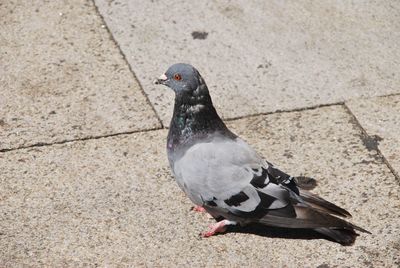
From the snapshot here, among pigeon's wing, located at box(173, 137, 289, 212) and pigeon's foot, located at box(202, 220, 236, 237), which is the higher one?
pigeon's wing, located at box(173, 137, 289, 212)

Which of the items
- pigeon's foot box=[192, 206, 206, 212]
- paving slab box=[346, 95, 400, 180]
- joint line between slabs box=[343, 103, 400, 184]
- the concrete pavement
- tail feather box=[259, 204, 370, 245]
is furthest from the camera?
paving slab box=[346, 95, 400, 180]

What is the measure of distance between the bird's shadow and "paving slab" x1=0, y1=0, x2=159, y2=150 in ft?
4.19

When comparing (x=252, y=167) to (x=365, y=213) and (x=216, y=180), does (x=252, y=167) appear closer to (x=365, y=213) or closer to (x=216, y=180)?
(x=216, y=180)

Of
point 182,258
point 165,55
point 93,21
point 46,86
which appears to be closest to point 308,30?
point 165,55

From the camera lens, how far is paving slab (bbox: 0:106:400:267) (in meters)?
4.90

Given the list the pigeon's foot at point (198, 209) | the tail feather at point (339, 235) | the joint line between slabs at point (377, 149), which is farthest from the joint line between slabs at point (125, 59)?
the tail feather at point (339, 235)

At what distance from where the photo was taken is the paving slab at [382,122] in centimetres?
579

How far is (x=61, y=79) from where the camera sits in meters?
6.55

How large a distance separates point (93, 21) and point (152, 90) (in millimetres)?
1222

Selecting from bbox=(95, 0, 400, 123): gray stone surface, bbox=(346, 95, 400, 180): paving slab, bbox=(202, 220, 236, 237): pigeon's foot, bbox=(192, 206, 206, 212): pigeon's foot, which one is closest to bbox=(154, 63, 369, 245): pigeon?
bbox=(202, 220, 236, 237): pigeon's foot

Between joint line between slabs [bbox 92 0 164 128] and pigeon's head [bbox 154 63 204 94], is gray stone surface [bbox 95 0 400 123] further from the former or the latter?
pigeon's head [bbox 154 63 204 94]

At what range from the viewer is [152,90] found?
21.2 feet

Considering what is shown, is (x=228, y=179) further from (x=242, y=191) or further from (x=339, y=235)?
(x=339, y=235)

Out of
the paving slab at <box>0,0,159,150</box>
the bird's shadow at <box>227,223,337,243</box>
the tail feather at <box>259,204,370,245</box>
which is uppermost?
the tail feather at <box>259,204,370,245</box>
